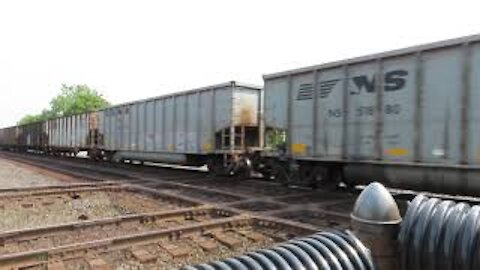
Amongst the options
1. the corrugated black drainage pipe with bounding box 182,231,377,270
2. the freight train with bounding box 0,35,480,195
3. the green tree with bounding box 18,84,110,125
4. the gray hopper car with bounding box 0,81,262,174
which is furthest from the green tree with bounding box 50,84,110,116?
the corrugated black drainage pipe with bounding box 182,231,377,270

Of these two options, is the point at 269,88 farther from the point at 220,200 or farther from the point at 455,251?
the point at 455,251

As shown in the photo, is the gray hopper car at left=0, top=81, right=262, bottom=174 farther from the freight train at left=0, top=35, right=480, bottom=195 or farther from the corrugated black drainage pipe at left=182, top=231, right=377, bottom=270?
the corrugated black drainage pipe at left=182, top=231, right=377, bottom=270

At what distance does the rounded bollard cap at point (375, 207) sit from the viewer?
353 cm

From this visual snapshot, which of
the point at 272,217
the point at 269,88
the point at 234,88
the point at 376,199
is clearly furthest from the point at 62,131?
the point at 376,199

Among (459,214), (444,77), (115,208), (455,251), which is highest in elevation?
(444,77)

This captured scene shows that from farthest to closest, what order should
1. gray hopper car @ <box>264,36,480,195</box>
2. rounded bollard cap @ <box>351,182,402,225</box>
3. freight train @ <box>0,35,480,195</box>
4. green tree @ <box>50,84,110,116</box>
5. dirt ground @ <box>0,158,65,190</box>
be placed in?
green tree @ <box>50,84,110,116</box>
dirt ground @ <box>0,158,65,190</box>
freight train @ <box>0,35,480,195</box>
gray hopper car @ <box>264,36,480,195</box>
rounded bollard cap @ <box>351,182,402,225</box>

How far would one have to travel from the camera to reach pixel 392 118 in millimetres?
9984

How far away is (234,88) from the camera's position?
16188mm

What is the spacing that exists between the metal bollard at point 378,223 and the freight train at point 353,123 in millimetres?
5793

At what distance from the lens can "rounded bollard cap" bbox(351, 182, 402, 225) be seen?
3531 millimetres

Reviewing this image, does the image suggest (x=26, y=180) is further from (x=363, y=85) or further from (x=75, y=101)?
(x=75, y=101)

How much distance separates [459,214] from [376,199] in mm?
655

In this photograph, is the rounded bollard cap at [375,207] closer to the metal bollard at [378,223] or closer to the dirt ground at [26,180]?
the metal bollard at [378,223]

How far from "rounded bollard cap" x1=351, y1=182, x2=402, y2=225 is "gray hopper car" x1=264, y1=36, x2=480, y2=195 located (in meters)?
5.86
